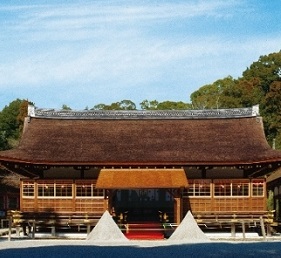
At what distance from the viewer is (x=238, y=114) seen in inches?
1599

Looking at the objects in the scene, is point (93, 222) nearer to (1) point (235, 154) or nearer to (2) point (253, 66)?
(1) point (235, 154)

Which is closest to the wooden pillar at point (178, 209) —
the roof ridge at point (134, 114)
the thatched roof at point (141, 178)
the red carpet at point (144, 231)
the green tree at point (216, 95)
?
the red carpet at point (144, 231)

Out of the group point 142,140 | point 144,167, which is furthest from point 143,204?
point 144,167

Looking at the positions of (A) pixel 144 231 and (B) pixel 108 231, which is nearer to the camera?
(B) pixel 108 231

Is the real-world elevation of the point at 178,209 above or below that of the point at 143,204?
below

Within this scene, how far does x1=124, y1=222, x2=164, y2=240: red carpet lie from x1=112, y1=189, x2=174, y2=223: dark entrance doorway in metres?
4.58

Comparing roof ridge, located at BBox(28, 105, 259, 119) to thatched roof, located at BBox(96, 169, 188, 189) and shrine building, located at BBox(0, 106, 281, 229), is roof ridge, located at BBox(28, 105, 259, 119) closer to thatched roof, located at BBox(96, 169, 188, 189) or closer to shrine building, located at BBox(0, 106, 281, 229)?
shrine building, located at BBox(0, 106, 281, 229)

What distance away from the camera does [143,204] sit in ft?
132

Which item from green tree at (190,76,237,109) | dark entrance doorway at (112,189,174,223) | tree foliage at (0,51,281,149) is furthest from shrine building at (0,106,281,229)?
green tree at (190,76,237,109)

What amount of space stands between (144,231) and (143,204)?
6.10 metres

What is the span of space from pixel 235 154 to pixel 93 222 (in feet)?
25.9

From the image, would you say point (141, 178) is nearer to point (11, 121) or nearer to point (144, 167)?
point (144, 167)

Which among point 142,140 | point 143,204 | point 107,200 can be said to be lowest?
point 143,204

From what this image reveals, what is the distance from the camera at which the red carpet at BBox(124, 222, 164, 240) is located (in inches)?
1314
